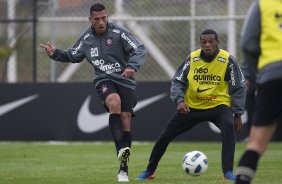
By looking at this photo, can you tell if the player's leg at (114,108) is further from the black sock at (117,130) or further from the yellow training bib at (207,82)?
the yellow training bib at (207,82)

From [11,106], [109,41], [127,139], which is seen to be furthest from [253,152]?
[11,106]

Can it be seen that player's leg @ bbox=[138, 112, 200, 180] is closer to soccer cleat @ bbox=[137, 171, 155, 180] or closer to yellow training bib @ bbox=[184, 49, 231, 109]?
soccer cleat @ bbox=[137, 171, 155, 180]

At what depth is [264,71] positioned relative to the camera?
6.39 m

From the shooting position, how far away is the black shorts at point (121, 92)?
10.3 meters

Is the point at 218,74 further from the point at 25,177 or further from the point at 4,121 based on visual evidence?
the point at 4,121

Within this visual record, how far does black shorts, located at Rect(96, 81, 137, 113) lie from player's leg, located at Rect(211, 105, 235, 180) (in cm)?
107

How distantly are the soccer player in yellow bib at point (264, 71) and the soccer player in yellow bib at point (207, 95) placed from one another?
3.44 metres

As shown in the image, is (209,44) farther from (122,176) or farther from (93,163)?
(93,163)

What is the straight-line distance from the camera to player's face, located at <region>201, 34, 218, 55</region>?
1008 centimetres

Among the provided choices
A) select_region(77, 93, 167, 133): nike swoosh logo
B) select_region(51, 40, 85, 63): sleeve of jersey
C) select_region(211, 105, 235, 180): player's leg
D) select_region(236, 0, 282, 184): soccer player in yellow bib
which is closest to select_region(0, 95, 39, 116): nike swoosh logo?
select_region(77, 93, 167, 133): nike swoosh logo

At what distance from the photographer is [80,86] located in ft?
59.4

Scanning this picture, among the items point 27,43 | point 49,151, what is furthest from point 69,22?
point 49,151

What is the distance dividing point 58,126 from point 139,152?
3635 mm

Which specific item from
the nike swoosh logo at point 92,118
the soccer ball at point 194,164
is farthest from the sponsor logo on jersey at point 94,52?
the nike swoosh logo at point 92,118
